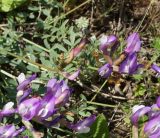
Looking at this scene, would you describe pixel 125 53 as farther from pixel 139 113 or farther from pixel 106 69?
pixel 139 113

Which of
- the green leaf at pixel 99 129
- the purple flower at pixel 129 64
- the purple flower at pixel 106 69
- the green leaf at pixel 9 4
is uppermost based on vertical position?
the green leaf at pixel 9 4

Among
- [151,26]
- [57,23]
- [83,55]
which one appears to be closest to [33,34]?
[57,23]

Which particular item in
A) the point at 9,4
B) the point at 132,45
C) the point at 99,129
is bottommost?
the point at 99,129

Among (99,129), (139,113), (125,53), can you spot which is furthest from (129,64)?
(99,129)

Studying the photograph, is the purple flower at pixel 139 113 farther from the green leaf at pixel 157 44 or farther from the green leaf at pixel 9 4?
the green leaf at pixel 9 4

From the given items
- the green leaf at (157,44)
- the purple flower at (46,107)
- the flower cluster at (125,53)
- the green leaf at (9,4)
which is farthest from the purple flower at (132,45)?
the green leaf at (9,4)

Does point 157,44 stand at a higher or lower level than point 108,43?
lower
